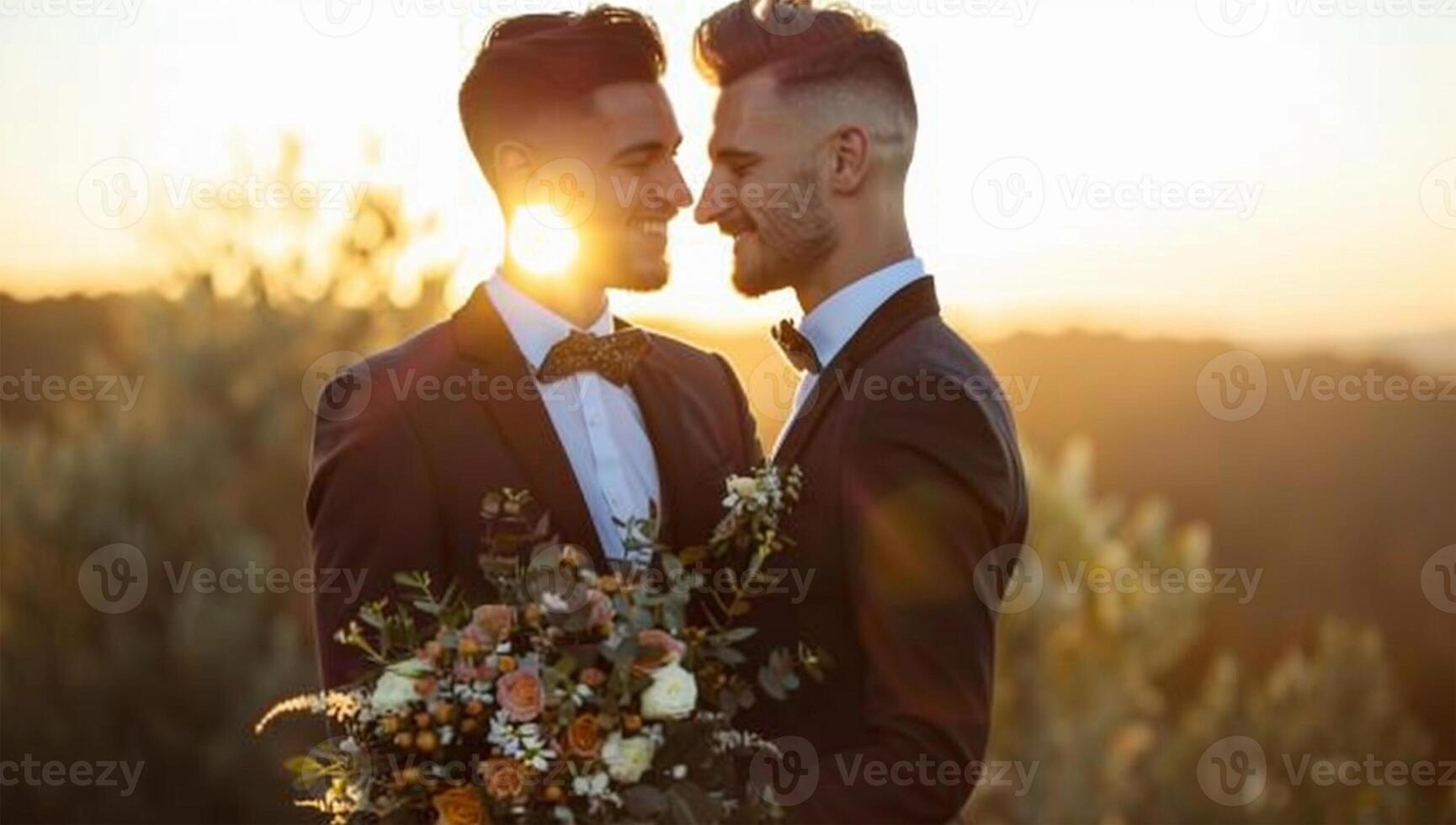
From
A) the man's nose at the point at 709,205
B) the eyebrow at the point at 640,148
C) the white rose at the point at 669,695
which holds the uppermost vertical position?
the eyebrow at the point at 640,148

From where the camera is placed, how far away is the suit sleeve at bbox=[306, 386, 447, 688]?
587 cm

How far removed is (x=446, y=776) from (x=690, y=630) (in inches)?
24.9

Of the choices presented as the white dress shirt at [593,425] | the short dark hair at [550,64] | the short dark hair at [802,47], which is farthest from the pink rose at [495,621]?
the short dark hair at [550,64]

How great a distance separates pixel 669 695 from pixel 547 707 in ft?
0.87

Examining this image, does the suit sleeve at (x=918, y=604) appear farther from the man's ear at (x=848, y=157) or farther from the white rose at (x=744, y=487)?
the man's ear at (x=848, y=157)

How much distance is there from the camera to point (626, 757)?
5.05 metres

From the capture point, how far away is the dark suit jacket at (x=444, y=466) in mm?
5949

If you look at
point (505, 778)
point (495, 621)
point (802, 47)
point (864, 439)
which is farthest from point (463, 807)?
point (802, 47)

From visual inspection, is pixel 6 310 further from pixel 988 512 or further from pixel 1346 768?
pixel 988 512

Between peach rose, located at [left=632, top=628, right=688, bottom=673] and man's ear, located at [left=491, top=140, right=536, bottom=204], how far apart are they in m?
1.91

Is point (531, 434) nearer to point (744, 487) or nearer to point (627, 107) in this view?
point (744, 487)

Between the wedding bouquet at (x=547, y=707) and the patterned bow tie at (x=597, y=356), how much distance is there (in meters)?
1.04

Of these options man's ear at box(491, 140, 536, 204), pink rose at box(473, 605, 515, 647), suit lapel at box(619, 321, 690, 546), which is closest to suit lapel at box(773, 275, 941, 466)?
suit lapel at box(619, 321, 690, 546)

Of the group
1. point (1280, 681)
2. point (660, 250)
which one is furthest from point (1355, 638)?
point (660, 250)
